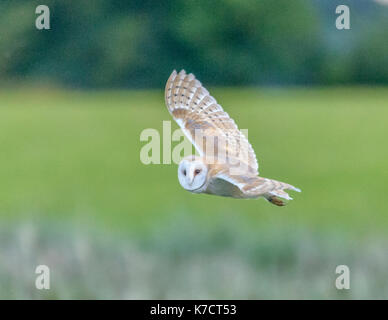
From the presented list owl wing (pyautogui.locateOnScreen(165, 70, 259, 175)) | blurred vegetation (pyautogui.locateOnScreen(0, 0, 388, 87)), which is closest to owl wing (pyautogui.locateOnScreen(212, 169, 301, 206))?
owl wing (pyautogui.locateOnScreen(165, 70, 259, 175))

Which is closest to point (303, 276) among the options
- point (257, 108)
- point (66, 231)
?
point (66, 231)

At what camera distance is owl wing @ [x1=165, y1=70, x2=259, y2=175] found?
3.03 m

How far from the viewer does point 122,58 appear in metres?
11.2

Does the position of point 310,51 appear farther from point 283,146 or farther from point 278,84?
point 283,146

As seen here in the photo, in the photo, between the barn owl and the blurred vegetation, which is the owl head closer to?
the barn owl

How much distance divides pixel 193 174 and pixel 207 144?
33cm

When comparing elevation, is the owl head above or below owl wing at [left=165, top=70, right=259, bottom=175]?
below

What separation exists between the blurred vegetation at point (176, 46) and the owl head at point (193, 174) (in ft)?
25.4

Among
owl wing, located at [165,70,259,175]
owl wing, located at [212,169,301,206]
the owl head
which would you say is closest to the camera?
owl wing, located at [212,169,301,206]

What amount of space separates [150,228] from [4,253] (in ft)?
4.27

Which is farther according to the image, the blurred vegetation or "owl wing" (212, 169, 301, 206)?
the blurred vegetation

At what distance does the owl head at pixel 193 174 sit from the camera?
2.71 m

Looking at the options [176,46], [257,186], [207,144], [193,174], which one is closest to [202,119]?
[207,144]

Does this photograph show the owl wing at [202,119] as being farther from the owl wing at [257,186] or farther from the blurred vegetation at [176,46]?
the blurred vegetation at [176,46]
